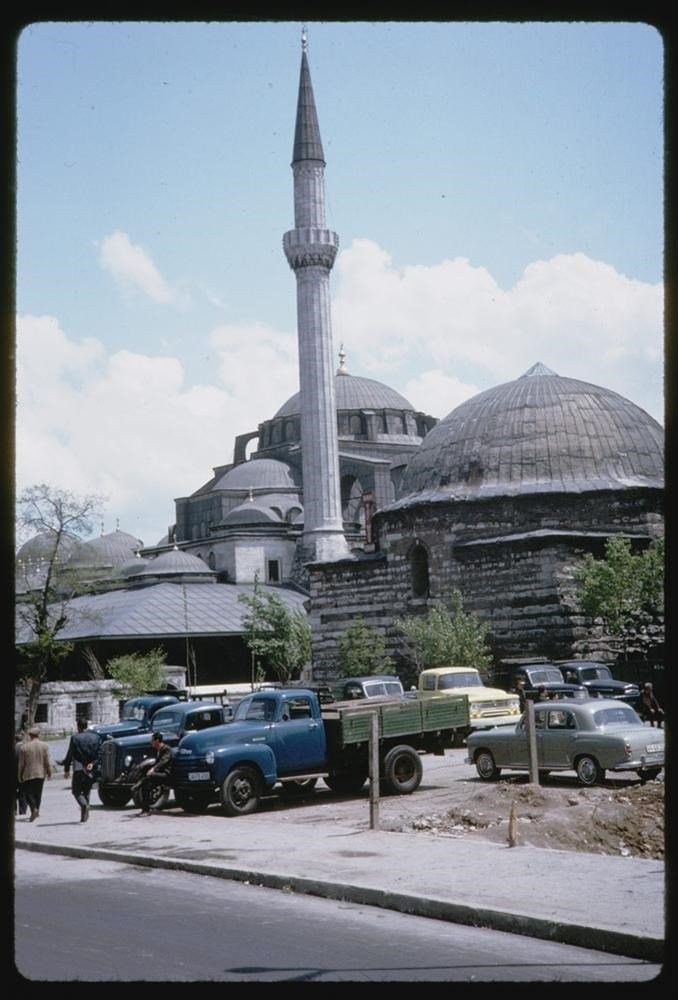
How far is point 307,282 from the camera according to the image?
49.6 meters

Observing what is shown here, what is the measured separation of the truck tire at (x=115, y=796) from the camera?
58.1ft

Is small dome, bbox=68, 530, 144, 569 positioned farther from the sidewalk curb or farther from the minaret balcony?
the sidewalk curb

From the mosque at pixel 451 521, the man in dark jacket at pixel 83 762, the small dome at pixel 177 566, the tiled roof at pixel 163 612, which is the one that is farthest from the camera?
the small dome at pixel 177 566

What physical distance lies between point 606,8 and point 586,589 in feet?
96.9

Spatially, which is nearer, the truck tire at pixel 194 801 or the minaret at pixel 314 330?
the truck tire at pixel 194 801

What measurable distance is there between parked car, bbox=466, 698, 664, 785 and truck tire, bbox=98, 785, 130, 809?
5111 mm

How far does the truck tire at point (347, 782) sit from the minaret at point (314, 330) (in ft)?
102

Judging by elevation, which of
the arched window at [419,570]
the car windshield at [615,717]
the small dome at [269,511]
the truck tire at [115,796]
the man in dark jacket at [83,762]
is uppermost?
the small dome at [269,511]

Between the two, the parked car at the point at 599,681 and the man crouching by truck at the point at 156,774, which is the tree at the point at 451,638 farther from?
the man crouching by truck at the point at 156,774

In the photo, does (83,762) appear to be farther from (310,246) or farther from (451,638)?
(310,246)

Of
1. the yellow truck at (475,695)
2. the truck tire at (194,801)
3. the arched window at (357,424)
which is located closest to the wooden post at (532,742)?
the truck tire at (194,801)

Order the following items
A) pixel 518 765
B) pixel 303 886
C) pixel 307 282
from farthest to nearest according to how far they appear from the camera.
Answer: pixel 307 282 < pixel 518 765 < pixel 303 886
